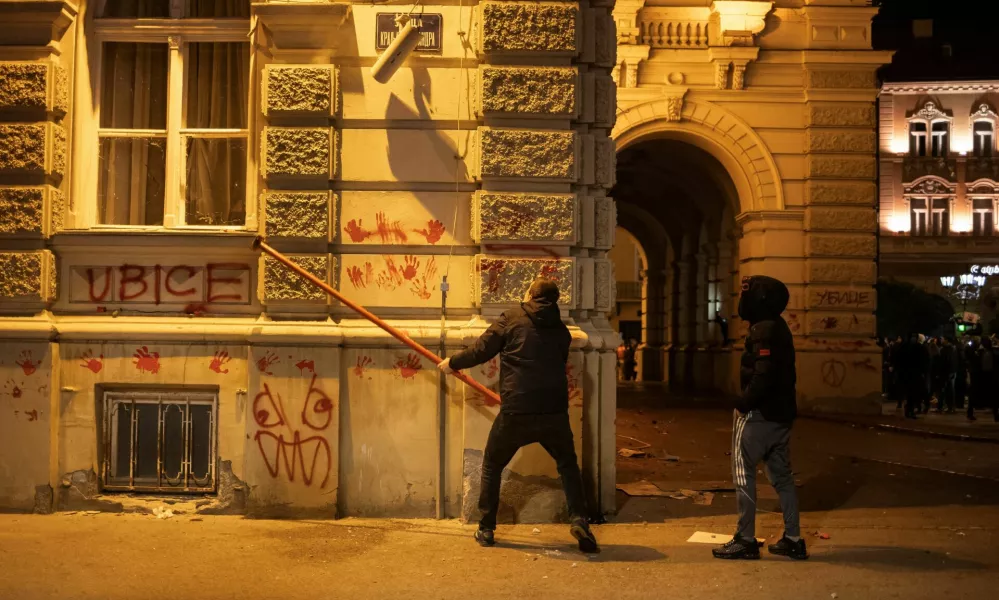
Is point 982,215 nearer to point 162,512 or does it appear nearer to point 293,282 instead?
A: point 293,282

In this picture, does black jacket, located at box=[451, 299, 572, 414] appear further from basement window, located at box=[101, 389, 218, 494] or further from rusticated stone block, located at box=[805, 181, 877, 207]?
rusticated stone block, located at box=[805, 181, 877, 207]

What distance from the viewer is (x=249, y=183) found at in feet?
27.2

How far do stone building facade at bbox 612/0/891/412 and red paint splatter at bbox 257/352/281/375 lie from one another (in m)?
14.9

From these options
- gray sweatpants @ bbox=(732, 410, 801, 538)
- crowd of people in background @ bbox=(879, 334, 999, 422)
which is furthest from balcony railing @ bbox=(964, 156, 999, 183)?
gray sweatpants @ bbox=(732, 410, 801, 538)

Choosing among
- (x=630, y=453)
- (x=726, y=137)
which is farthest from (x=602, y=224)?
(x=726, y=137)

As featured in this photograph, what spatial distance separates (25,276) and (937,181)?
165 feet

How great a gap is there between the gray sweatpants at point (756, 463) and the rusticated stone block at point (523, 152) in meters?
2.48

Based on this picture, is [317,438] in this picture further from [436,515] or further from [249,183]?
[249,183]

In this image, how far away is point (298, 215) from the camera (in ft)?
25.8

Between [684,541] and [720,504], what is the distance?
1.63 meters

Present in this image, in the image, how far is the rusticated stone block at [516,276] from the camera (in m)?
7.83

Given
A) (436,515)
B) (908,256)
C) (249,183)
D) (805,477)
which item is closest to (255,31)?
(249,183)

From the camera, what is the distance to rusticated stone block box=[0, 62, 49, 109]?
806 cm

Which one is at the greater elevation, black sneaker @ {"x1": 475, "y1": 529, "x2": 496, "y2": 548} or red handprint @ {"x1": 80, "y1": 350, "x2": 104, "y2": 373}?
red handprint @ {"x1": 80, "y1": 350, "x2": 104, "y2": 373}
